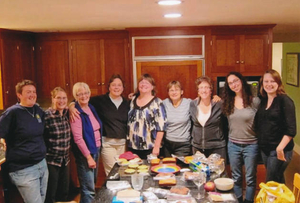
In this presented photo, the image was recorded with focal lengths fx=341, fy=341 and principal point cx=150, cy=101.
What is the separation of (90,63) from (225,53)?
5.72 feet

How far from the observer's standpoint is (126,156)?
9.64ft

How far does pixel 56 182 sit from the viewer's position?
3.10 meters

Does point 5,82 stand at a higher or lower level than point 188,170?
higher

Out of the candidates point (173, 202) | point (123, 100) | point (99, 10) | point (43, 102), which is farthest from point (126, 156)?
point (43, 102)

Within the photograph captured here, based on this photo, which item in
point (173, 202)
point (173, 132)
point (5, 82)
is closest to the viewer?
point (173, 202)

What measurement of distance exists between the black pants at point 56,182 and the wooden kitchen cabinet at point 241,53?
2.14 m

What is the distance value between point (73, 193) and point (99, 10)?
237cm

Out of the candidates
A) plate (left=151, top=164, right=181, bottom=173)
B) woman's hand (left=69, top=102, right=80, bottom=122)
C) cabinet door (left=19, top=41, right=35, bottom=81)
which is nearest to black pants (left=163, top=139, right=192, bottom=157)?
plate (left=151, top=164, right=181, bottom=173)

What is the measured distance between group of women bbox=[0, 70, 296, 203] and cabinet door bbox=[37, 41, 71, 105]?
1.31m

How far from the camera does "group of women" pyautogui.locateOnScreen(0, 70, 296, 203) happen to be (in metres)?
3.00

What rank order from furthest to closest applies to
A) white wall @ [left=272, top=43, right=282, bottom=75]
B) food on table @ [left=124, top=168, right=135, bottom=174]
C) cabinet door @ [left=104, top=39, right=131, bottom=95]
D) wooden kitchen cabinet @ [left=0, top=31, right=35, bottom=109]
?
white wall @ [left=272, top=43, right=282, bottom=75]
cabinet door @ [left=104, top=39, right=131, bottom=95]
wooden kitchen cabinet @ [left=0, top=31, right=35, bottom=109]
food on table @ [left=124, top=168, right=135, bottom=174]

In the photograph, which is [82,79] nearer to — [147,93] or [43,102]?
[43,102]

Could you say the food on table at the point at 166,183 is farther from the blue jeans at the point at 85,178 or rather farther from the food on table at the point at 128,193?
the blue jeans at the point at 85,178

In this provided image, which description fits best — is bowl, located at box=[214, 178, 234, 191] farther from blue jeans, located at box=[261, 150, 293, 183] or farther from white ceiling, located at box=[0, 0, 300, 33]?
white ceiling, located at box=[0, 0, 300, 33]
